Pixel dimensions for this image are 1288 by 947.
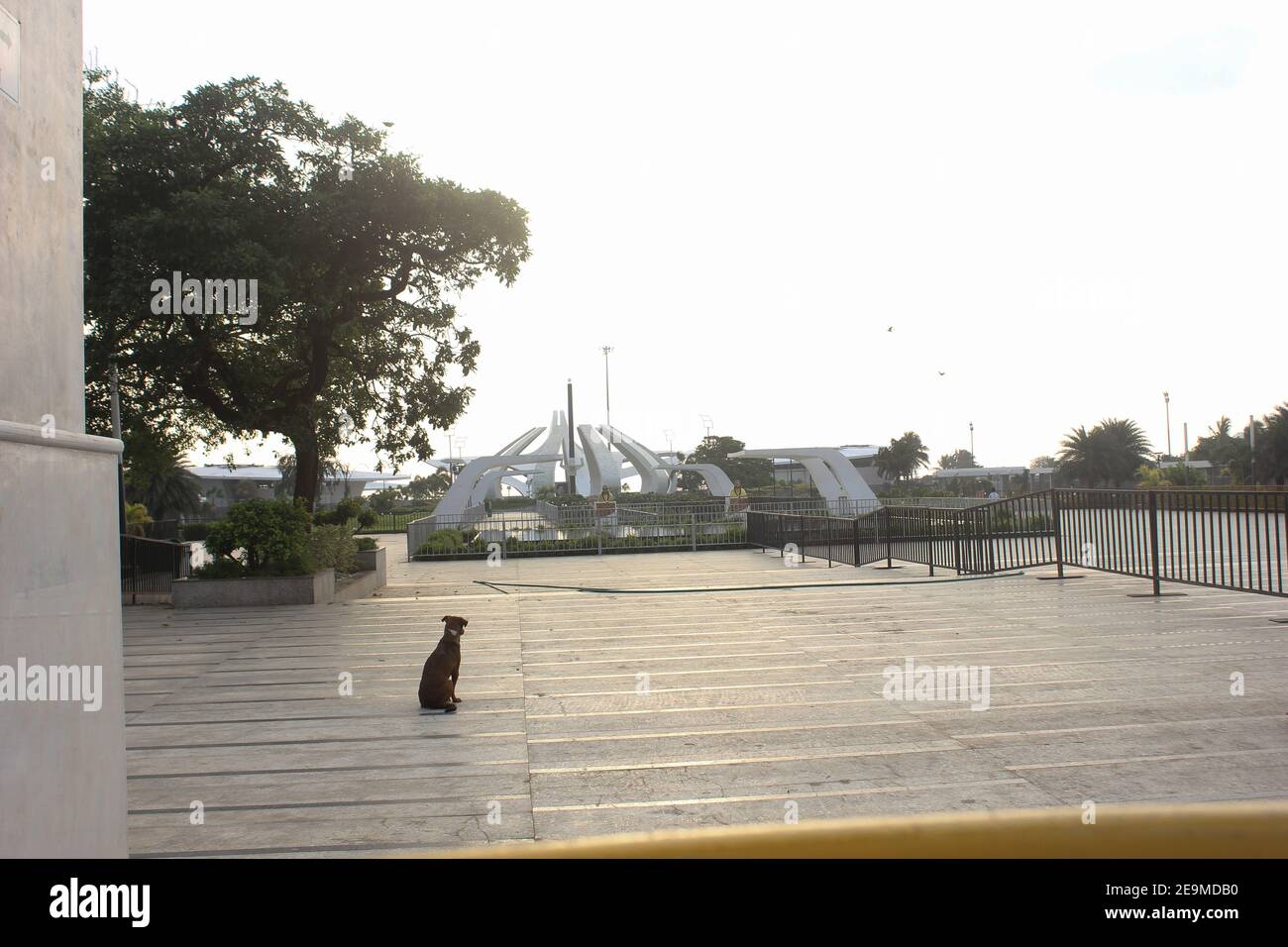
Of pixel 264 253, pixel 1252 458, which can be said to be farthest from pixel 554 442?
pixel 264 253

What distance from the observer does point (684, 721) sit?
19.7 feet

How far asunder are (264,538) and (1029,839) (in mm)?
13530

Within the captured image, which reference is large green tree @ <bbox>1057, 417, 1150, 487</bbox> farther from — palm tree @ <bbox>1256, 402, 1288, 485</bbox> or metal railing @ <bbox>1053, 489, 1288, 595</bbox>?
metal railing @ <bbox>1053, 489, 1288, 595</bbox>

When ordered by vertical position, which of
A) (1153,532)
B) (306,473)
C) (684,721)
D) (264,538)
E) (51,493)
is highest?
(306,473)

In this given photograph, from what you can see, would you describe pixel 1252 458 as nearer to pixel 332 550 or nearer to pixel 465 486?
pixel 465 486

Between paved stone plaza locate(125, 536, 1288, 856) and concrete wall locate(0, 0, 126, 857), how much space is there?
5.18ft

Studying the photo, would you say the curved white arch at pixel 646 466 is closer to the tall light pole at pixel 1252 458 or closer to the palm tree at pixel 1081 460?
the palm tree at pixel 1081 460

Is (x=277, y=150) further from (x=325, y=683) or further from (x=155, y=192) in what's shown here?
(x=325, y=683)

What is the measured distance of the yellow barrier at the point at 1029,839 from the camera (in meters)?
1.43

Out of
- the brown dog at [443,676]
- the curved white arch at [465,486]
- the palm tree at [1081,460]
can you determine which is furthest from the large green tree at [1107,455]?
the brown dog at [443,676]
